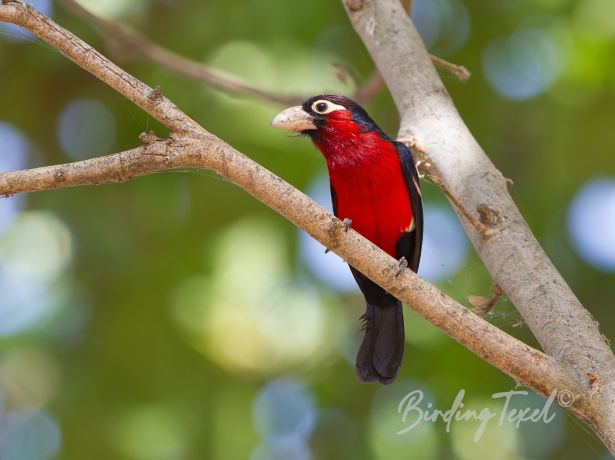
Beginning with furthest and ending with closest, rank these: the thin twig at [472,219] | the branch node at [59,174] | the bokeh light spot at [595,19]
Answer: the bokeh light spot at [595,19] < the thin twig at [472,219] < the branch node at [59,174]

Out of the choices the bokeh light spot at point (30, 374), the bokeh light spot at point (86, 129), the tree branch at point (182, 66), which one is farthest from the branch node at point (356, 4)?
the bokeh light spot at point (30, 374)

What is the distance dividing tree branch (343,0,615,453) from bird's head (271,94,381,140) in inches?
19.2

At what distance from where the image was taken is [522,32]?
5.51m

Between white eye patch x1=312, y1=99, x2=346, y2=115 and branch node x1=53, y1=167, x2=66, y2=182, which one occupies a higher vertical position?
white eye patch x1=312, y1=99, x2=346, y2=115

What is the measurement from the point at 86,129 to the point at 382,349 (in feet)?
8.27

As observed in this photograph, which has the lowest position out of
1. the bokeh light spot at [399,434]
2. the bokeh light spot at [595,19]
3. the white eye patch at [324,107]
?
the bokeh light spot at [399,434]

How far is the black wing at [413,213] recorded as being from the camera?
13.6ft

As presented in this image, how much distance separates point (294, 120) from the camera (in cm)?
418

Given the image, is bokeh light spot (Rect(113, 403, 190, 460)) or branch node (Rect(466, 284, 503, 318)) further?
bokeh light spot (Rect(113, 403, 190, 460))

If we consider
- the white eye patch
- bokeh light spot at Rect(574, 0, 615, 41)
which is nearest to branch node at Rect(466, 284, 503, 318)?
the white eye patch

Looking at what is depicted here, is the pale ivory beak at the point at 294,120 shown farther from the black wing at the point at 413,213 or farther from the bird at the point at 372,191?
the black wing at the point at 413,213

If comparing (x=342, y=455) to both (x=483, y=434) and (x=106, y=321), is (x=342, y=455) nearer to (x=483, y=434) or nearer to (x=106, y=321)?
(x=483, y=434)

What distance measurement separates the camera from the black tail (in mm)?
4148

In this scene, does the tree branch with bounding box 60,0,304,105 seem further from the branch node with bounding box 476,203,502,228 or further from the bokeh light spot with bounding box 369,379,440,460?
the branch node with bounding box 476,203,502,228
